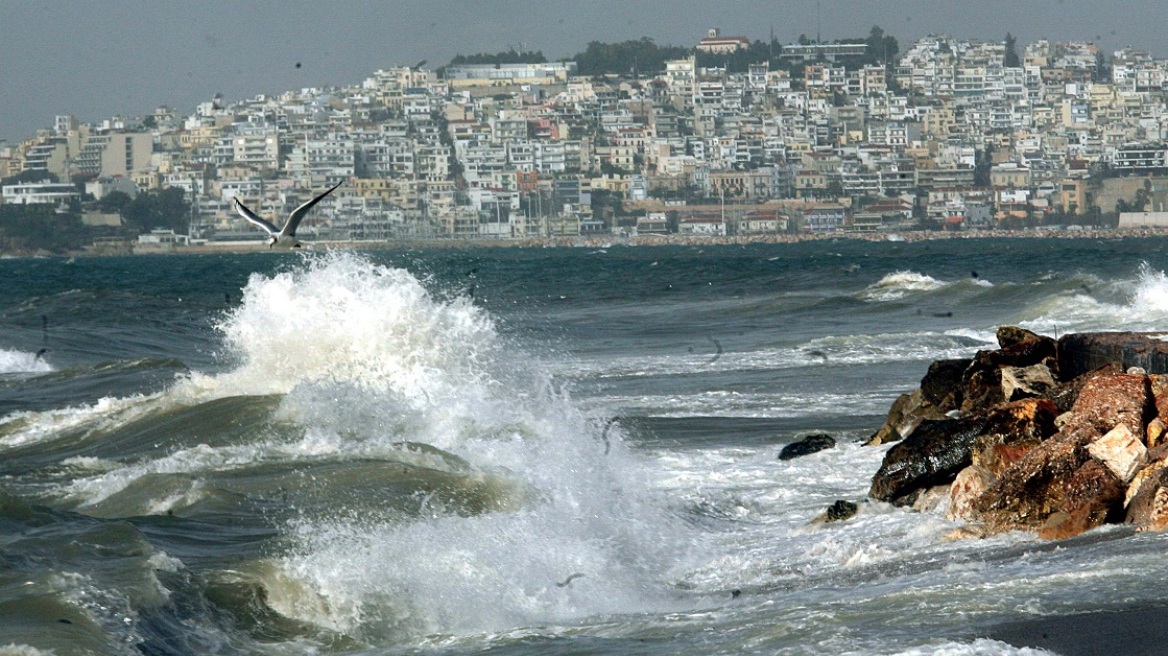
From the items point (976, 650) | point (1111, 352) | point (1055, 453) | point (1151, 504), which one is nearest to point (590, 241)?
point (1111, 352)

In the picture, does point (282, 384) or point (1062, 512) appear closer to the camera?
point (1062, 512)

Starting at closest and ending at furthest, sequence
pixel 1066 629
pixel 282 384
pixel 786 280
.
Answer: pixel 1066 629, pixel 282 384, pixel 786 280

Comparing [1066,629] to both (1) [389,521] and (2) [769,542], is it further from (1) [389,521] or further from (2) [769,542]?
(1) [389,521]

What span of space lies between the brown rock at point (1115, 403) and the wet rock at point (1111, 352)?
5.45 ft

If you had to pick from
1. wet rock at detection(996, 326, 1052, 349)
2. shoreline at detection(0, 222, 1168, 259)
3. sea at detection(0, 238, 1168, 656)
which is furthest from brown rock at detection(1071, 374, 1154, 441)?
shoreline at detection(0, 222, 1168, 259)

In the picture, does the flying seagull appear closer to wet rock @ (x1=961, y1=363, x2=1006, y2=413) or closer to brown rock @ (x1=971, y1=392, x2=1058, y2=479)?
wet rock @ (x1=961, y1=363, x2=1006, y2=413)

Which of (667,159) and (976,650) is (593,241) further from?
(976,650)

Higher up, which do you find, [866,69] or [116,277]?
[866,69]

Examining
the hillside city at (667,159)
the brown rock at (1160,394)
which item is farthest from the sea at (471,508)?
the hillside city at (667,159)

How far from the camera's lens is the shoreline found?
452 feet

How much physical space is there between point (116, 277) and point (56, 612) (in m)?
69.1

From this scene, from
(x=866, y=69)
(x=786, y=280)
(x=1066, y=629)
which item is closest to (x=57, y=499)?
(x=1066, y=629)

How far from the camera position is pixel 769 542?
34.9 feet

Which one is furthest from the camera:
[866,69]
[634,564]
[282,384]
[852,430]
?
[866,69]
